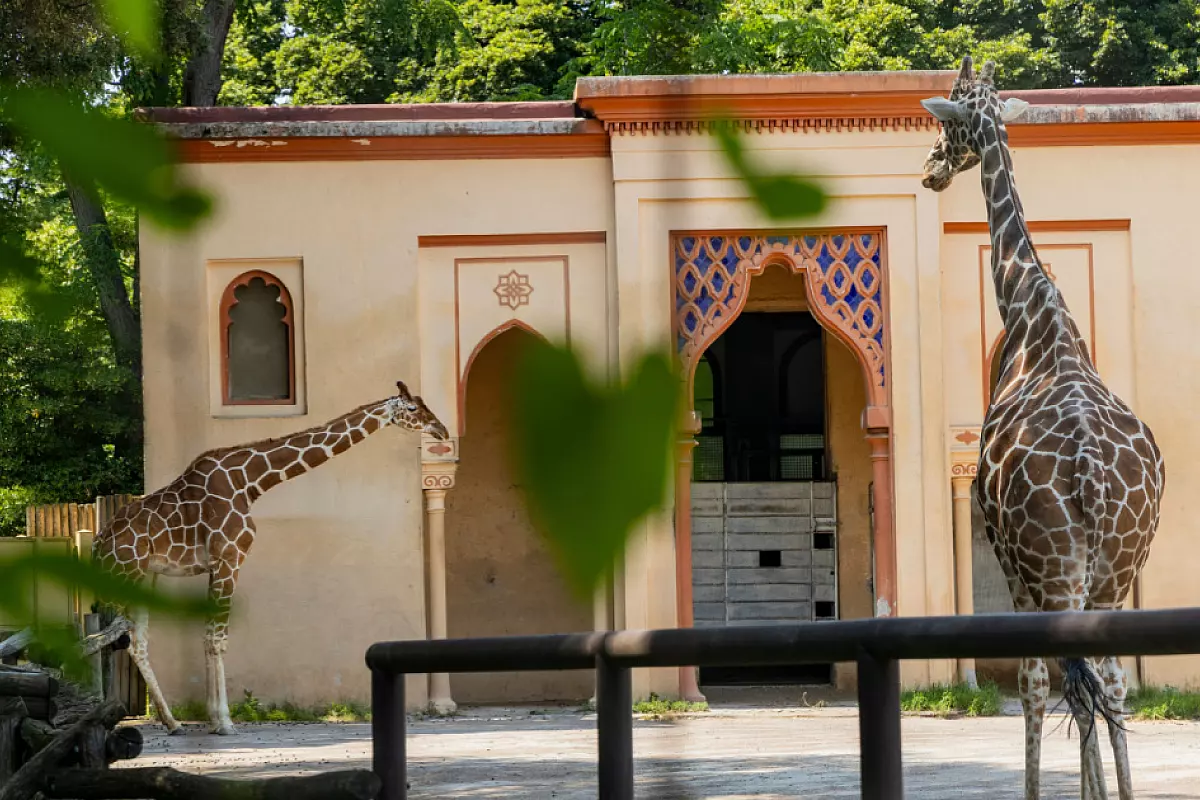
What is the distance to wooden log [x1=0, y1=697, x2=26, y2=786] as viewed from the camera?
17.4 ft

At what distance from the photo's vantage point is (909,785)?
21.9 ft

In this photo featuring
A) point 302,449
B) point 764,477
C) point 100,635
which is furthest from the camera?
point 764,477

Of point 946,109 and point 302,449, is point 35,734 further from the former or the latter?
point 302,449

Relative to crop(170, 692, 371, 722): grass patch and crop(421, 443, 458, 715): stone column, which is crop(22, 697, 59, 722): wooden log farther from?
crop(421, 443, 458, 715): stone column

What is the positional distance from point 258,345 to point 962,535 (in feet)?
15.4

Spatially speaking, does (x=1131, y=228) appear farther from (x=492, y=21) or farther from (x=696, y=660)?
(x=696, y=660)

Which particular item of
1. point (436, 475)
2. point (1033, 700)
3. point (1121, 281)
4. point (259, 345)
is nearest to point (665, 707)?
point (436, 475)

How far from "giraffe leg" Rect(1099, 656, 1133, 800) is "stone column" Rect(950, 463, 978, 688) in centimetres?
561

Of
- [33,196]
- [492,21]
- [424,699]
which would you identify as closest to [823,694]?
[424,699]

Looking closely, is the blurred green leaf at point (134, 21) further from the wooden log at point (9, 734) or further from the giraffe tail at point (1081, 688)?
the wooden log at point (9, 734)

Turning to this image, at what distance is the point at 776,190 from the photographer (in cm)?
77

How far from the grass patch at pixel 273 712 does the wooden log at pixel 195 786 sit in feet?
20.5

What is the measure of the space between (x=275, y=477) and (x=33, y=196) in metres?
9.62

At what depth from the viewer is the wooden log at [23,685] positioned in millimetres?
5574
